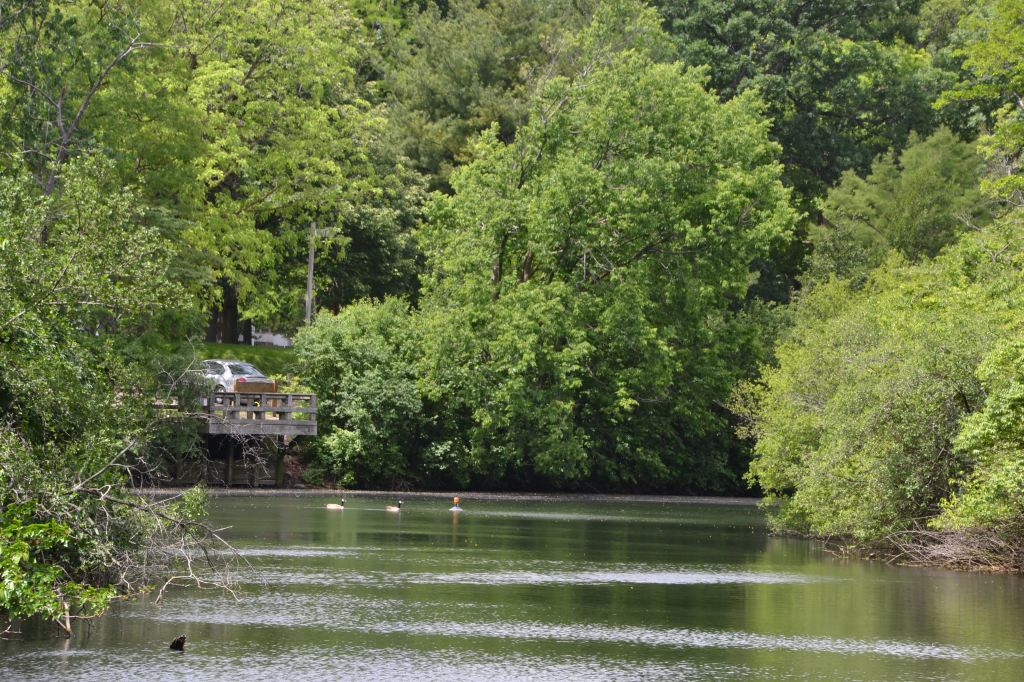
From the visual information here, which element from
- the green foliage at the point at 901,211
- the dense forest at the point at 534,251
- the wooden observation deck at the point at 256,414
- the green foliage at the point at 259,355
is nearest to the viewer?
the dense forest at the point at 534,251

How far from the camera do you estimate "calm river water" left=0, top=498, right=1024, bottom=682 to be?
16.3 m

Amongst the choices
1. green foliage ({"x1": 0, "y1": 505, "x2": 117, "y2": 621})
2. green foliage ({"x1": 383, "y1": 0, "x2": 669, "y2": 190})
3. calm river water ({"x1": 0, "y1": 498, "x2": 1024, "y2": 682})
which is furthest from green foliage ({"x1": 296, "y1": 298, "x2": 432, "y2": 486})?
green foliage ({"x1": 0, "y1": 505, "x2": 117, "y2": 621})

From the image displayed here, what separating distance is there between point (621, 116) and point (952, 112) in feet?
74.4

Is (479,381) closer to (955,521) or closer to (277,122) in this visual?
(277,122)

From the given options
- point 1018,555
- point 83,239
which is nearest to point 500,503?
point 1018,555

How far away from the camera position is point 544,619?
20203 mm

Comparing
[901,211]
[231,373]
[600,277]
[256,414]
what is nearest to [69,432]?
[256,414]

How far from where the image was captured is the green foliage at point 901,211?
200ft

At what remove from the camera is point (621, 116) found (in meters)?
52.9

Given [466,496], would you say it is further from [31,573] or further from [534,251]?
[31,573]

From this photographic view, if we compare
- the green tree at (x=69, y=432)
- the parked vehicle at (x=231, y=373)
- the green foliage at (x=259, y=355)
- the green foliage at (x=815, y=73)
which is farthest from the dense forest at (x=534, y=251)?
the green foliage at (x=259, y=355)

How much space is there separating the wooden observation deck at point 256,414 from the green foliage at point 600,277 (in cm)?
530

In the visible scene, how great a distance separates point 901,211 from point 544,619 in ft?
150

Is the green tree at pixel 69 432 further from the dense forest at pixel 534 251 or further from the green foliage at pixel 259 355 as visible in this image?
the green foliage at pixel 259 355
